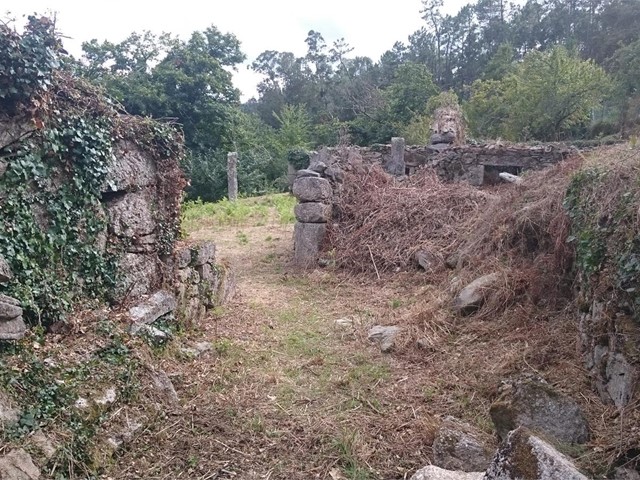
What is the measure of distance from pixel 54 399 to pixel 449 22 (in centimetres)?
4456

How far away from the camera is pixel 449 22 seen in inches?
1620

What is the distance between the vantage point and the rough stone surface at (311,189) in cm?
834

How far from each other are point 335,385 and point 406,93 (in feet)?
79.2

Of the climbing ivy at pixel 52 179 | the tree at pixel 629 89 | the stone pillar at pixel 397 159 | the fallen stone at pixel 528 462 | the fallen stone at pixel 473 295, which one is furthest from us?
the tree at pixel 629 89

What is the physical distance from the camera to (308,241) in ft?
27.3

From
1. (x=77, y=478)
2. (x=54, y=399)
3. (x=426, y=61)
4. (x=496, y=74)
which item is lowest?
(x=77, y=478)

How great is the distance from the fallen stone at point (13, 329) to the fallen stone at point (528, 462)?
9.21ft

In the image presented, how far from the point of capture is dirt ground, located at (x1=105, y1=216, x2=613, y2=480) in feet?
10.0

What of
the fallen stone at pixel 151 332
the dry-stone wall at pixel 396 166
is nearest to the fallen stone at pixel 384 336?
the fallen stone at pixel 151 332

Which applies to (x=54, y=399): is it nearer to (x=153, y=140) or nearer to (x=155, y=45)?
(x=153, y=140)

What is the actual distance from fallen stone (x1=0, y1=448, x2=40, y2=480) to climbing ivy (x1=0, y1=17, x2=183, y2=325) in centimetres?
115

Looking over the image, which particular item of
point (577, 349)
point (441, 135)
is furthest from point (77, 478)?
point (441, 135)

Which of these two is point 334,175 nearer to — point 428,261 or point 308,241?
point 308,241

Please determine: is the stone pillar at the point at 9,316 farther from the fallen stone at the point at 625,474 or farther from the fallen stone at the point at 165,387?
the fallen stone at the point at 625,474
